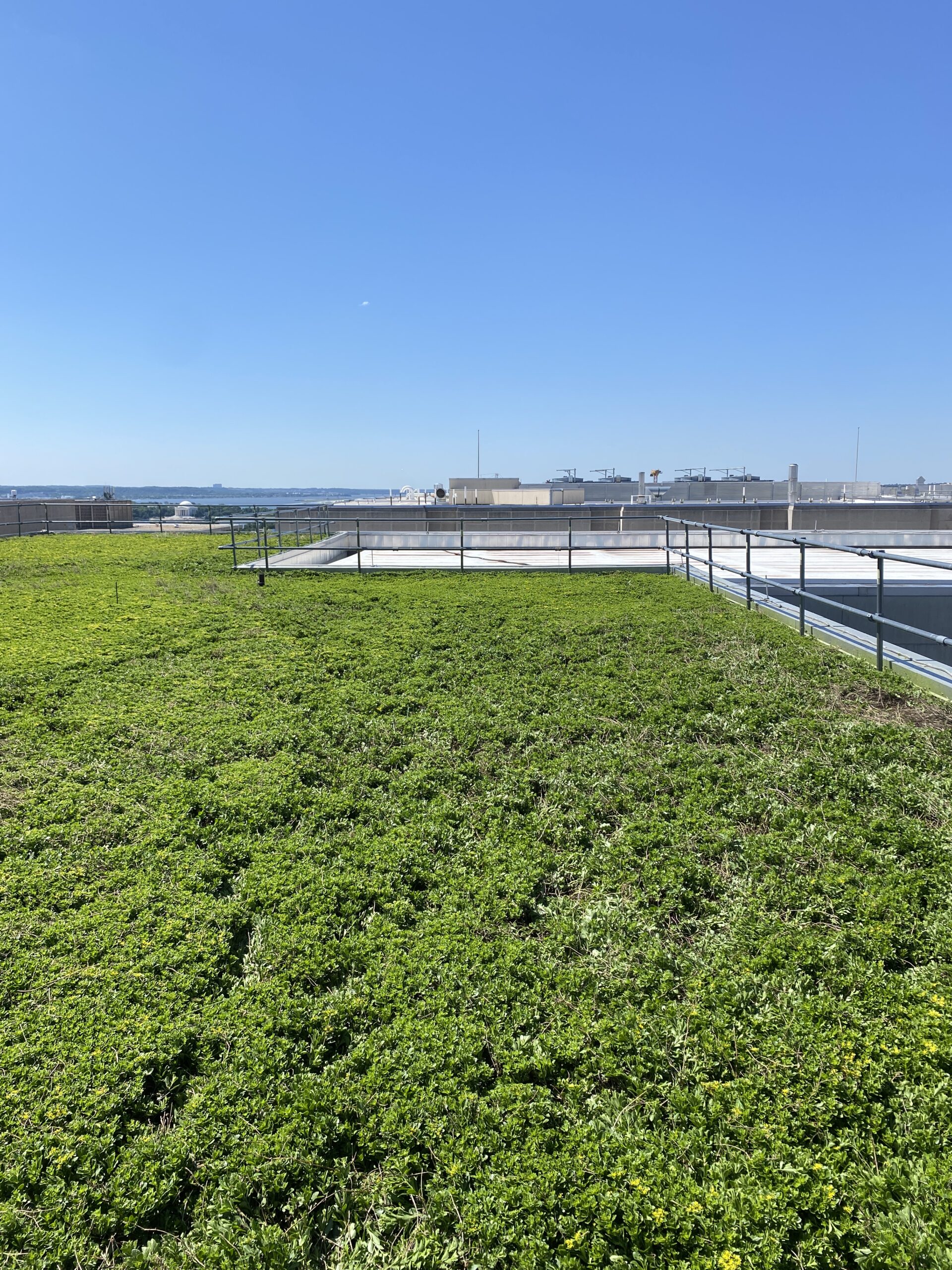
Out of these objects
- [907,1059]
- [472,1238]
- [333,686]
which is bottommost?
[472,1238]

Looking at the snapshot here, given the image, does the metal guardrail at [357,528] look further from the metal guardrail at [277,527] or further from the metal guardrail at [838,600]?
the metal guardrail at [838,600]

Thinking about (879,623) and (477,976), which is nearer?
(477,976)

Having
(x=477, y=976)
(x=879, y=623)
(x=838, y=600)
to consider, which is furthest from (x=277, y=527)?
(x=477, y=976)

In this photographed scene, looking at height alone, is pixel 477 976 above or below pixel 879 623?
below

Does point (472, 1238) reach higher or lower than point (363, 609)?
lower

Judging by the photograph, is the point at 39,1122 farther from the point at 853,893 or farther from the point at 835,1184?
the point at 853,893

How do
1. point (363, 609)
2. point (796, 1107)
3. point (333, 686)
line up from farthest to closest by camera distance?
point (363, 609)
point (333, 686)
point (796, 1107)

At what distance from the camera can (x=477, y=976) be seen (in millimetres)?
3619

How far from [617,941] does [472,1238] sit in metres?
1.63

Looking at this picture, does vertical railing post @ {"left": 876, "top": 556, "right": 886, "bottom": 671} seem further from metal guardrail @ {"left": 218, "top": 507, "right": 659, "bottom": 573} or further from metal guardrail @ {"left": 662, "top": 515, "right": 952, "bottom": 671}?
metal guardrail @ {"left": 218, "top": 507, "right": 659, "bottom": 573}

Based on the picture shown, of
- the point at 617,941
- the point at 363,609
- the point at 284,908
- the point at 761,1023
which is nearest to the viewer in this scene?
the point at 761,1023

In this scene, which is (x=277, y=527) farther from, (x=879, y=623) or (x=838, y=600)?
(x=879, y=623)

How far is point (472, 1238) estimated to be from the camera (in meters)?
2.46

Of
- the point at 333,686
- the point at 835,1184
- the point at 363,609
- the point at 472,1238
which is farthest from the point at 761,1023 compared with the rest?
the point at 363,609
